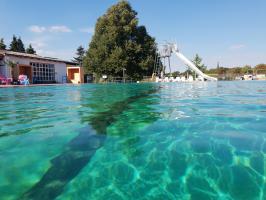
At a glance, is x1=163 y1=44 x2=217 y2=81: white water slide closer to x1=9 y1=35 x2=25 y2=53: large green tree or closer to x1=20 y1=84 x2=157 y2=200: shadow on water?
x1=20 y1=84 x2=157 y2=200: shadow on water

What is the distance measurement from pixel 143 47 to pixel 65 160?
30.4 meters

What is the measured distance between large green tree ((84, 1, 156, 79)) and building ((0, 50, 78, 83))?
4.29 m

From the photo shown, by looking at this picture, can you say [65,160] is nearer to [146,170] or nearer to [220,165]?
[146,170]

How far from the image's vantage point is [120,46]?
30.5m

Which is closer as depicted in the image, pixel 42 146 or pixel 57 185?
pixel 57 185

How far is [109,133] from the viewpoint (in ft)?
12.0

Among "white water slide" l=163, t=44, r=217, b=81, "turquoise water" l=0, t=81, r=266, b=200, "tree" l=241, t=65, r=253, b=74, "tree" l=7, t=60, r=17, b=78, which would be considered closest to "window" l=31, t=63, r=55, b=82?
"tree" l=7, t=60, r=17, b=78

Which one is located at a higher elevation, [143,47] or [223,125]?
[143,47]

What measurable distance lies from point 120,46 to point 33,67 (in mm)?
10309

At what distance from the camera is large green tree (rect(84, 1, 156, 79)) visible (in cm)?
3008

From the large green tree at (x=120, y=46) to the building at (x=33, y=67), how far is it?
4293mm

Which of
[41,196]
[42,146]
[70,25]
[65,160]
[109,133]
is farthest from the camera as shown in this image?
[70,25]

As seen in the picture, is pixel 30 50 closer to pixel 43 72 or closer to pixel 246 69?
pixel 43 72

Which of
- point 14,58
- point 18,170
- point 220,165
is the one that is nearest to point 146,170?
point 220,165
